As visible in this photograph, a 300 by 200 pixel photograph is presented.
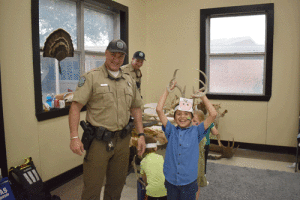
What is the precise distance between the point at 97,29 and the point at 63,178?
87.8 inches

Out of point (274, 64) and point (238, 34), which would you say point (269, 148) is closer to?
point (274, 64)

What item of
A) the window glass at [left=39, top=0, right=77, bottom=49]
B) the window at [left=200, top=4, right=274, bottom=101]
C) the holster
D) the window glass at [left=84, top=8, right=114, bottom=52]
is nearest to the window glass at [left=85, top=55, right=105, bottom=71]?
the window glass at [left=84, top=8, right=114, bottom=52]

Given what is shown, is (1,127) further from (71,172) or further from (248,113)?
(248,113)

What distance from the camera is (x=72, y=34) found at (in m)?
3.44

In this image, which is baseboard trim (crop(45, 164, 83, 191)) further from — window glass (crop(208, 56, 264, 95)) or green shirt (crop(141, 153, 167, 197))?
window glass (crop(208, 56, 264, 95))

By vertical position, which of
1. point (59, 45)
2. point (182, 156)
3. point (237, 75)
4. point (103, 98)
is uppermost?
point (59, 45)

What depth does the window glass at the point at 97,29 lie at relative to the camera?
3729 mm

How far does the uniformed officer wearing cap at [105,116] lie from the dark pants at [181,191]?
1.41 feet

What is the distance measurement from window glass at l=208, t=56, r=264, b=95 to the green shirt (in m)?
3.08

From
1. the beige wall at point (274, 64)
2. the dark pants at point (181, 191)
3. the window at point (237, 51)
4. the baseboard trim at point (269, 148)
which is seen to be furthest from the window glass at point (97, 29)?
the baseboard trim at point (269, 148)

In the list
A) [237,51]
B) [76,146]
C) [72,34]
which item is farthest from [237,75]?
[76,146]

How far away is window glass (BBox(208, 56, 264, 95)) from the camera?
453 cm

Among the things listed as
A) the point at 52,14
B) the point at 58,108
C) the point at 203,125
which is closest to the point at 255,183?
the point at 203,125

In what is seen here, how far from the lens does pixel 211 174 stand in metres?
3.37
